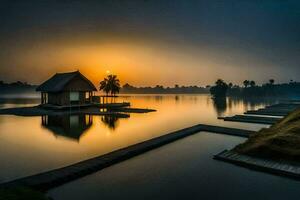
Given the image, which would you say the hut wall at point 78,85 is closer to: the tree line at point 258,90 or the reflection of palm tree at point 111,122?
the reflection of palm tree at point 111,122

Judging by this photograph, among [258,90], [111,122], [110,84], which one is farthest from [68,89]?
[258,90]

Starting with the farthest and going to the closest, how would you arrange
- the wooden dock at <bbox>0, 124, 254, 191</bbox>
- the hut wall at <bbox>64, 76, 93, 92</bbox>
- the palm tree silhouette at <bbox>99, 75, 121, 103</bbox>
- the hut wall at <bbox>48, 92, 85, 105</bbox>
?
the palm tree silhouette at <bbox>99, 75, 121, 103</bbox> < the hut wall at <bbox>48, 92, 85, 105</bbox> < the hut wall at <bbox>64, 76, 93, 92</bbox> < the wooden dock at <bbox>0, 124, 254, 191</bbox>

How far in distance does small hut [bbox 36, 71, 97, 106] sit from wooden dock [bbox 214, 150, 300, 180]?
105 ft

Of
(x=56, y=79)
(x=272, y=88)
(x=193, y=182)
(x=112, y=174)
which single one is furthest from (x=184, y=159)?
(x=272, y=88)

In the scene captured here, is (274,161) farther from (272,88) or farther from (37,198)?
(272,88)

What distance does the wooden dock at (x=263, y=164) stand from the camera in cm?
999

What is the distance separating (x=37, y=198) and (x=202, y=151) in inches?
427

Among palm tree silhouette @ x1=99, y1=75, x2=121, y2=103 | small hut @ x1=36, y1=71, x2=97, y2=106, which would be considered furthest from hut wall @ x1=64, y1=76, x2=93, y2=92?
palm tree silhouette @ x1=99, y1=75, x2=121, y2=103

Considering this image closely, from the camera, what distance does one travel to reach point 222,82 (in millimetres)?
114000

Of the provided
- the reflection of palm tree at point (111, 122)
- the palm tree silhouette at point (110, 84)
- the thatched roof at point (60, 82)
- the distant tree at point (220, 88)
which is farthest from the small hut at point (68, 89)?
the distant tree at point (220, 88)

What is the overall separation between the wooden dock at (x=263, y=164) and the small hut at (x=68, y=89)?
31.9m

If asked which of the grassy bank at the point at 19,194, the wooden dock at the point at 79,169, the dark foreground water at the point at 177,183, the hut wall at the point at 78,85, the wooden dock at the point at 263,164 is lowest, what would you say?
the dark foreground water at the point at 177,183

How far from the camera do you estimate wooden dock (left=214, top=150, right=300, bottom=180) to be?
999cm

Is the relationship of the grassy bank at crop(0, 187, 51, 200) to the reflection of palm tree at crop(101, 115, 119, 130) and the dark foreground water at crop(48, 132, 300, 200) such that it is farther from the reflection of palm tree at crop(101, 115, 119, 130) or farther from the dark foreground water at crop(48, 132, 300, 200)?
the reflection of palm tree at crop(101, 115, 119, 130)
